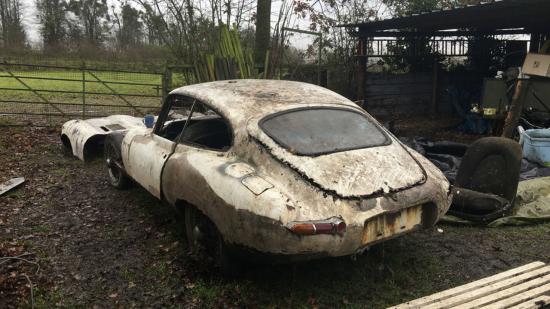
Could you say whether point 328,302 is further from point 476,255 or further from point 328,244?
point 476,255

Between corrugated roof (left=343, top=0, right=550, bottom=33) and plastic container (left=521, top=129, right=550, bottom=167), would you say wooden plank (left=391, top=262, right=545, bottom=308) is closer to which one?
plastic container (left=521, top=129, right=550, bottom=167)

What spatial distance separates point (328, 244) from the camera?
2.93 m

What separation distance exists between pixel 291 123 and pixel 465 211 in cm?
241

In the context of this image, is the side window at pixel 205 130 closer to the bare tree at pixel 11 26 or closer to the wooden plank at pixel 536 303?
the wooden plank at pixel 536 303

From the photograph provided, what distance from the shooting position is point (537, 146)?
654 centimetres

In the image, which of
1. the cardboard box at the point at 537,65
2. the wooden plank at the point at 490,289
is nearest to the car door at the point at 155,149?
the wooden plank at the point at 490,289

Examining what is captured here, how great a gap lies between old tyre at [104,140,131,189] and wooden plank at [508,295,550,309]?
441 cm

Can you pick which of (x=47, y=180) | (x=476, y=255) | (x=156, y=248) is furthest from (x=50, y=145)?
(x=476, y=255)

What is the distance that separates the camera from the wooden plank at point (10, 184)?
226 inches

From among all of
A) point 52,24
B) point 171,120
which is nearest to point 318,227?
point 171,120

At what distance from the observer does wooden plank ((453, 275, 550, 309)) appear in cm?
317

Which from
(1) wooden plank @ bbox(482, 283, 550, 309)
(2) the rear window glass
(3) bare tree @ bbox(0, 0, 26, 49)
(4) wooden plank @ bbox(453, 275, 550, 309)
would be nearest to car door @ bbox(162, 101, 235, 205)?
(2) the rear window glass

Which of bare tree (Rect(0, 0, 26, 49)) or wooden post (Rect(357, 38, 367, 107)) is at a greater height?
bare tree (Rect(0, 0, 26, 49))

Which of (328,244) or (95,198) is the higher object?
(328,244)
